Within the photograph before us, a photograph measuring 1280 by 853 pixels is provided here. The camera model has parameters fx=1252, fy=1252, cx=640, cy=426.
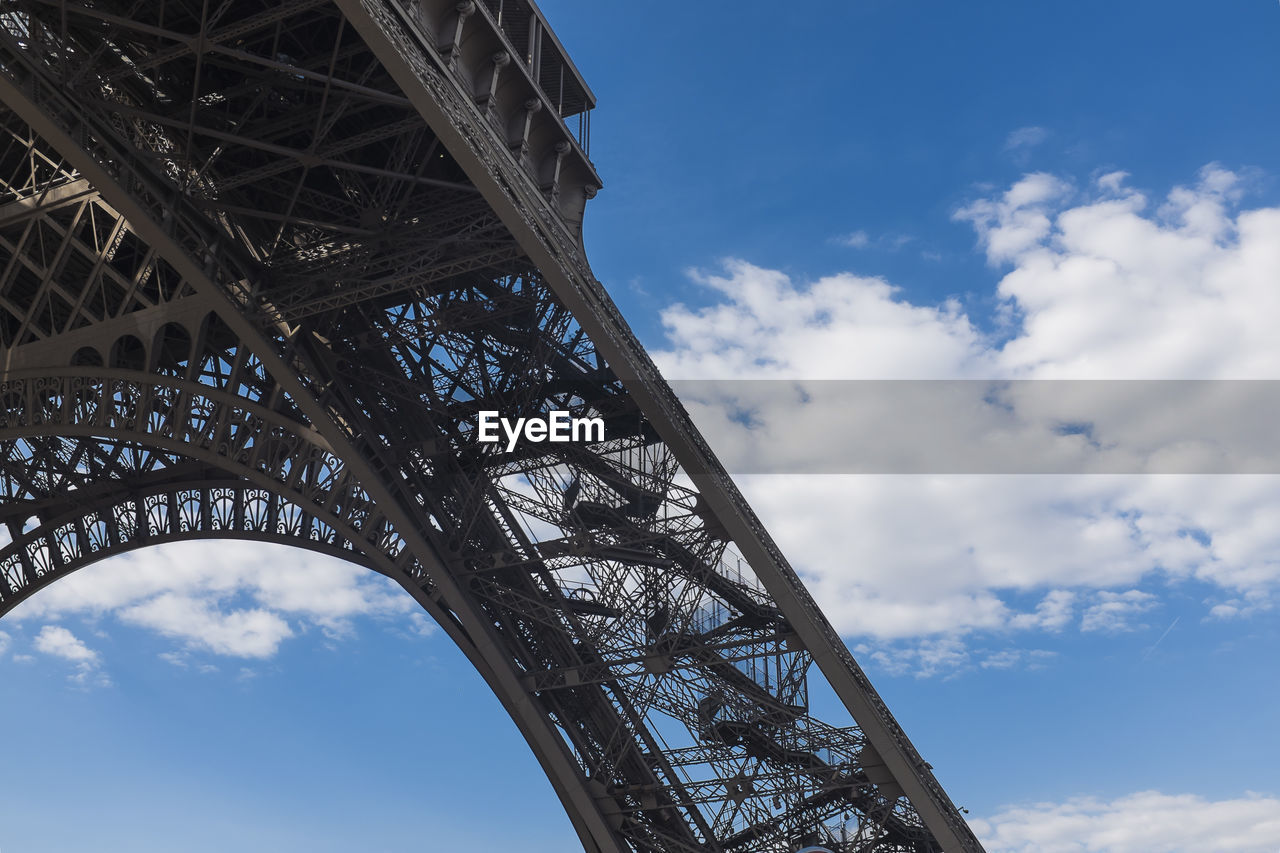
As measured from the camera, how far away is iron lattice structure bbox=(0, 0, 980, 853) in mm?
20984

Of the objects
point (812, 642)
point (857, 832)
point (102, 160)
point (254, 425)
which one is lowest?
point (857, 832)

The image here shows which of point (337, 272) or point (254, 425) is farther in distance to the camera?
point (254, 425)

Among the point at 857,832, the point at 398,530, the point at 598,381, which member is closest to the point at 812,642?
the point at 857,832

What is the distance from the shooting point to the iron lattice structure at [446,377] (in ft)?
68.8

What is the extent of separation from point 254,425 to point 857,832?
46.5ft

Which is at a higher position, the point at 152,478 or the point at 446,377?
the point at 152,478

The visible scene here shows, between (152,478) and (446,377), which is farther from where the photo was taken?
(152,478)

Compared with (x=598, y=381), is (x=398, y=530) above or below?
below

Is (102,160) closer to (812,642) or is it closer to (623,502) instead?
(623,502)

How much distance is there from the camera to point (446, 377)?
83.2ft

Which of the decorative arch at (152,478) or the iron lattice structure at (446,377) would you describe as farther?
the decorative arch at (152,478)

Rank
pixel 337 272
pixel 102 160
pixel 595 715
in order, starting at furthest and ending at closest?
pixel 595 715 → pixel 337 272 → pixel 102 160

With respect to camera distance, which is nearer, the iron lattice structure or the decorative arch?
the iron lattice structure

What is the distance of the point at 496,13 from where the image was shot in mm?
21953
